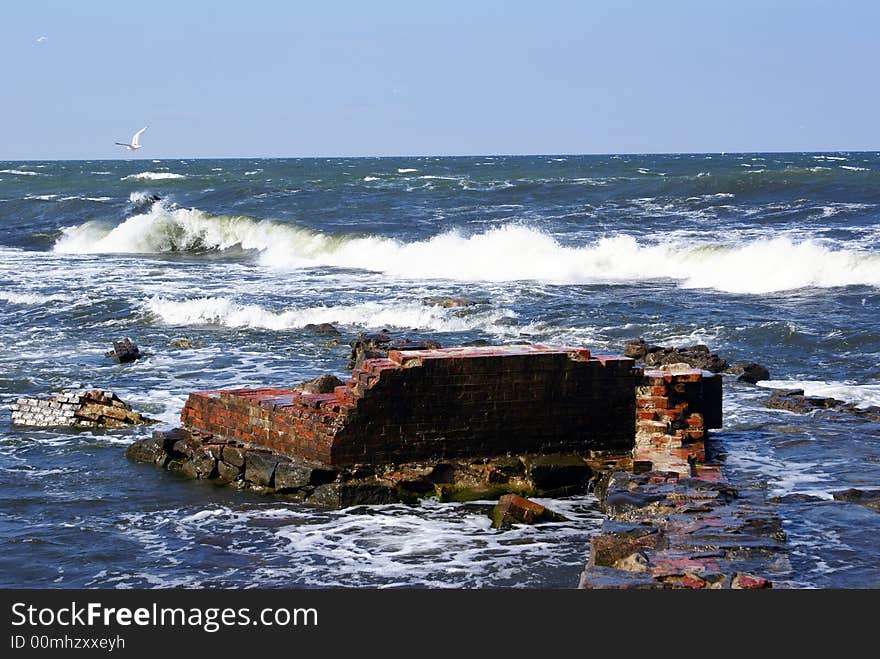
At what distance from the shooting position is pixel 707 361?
16.2m

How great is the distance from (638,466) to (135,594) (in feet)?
14.3

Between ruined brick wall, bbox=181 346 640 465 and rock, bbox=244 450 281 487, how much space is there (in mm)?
154

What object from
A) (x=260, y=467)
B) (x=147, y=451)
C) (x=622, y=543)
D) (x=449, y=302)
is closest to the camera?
(x=622, y=543)

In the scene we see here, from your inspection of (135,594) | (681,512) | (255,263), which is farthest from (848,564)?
(255,263)

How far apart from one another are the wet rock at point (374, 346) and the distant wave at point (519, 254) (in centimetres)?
1080

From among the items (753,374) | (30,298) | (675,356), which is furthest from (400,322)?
(30,298)

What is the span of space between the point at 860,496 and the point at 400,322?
41.8 ft

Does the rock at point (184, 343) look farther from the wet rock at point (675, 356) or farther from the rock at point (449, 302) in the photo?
the wet rock at point (675, 356)

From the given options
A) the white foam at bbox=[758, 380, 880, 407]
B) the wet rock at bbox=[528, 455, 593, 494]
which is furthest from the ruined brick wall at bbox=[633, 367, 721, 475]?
the white foam at bbox=[758, 380, 880, 407]

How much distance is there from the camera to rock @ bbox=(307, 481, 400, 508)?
393 inches

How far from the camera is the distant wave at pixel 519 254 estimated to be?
27188 millimetres

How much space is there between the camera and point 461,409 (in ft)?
33.7

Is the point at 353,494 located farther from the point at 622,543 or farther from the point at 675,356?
the point at 675,356

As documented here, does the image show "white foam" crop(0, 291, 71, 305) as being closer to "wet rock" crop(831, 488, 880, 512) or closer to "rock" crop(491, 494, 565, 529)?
"rock" crop(491, 494, 565, 529)
